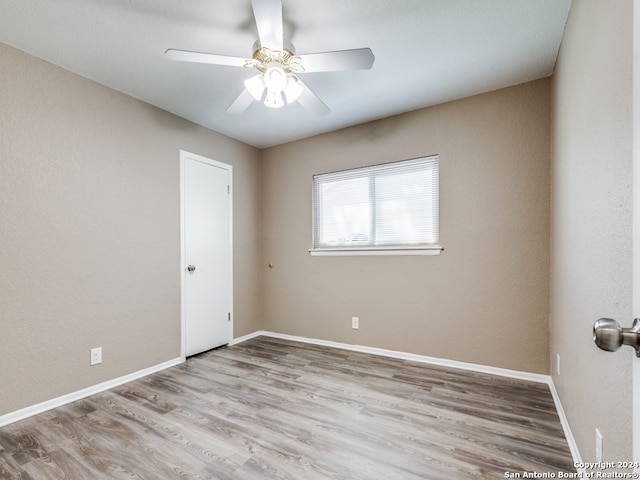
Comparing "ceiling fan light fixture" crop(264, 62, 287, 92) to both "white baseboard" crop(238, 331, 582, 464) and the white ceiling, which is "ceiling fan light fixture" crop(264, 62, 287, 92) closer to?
the white ceiling

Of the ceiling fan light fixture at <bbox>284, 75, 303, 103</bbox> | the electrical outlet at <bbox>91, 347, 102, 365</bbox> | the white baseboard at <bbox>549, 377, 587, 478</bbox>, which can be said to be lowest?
the white baseboard at <bbox>549, 377, 587, 478</bbox>

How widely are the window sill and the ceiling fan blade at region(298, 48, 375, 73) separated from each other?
5.96ft

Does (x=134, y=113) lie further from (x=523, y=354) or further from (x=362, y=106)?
(x=523, y=354)

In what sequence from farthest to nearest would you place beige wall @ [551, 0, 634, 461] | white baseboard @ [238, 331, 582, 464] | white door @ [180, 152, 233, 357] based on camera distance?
1. white door @ [180, 152, 233, 357]
2. white baseboard @ [238, 331, 582, 464]
3. beige wall @ [551, 0, 634, 461]

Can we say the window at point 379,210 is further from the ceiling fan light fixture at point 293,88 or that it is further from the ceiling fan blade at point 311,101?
the ceiling fan light fixture at point 293,88

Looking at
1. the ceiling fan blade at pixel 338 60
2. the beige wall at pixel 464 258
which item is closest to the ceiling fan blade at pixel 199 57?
the ceiling fan blade at pixel 338 60

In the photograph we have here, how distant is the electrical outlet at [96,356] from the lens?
96.1 inches

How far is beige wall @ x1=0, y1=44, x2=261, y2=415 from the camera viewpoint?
2.06 metres

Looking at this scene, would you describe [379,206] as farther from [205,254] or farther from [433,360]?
[205,254]

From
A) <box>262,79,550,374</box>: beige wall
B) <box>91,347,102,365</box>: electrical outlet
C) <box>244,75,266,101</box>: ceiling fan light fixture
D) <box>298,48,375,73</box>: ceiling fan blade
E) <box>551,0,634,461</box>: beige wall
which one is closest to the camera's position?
<box>551,0,634,461</box>: beige wall

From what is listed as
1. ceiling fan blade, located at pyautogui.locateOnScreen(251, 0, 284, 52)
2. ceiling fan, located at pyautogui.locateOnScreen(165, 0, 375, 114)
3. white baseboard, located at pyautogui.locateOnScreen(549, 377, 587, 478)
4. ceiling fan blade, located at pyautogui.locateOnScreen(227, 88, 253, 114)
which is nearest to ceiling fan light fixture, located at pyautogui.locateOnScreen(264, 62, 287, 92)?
ceiling fan, located at pyautogui.locateOnScreen(165, 0, 375, 114)

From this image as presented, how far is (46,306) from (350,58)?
2638mm

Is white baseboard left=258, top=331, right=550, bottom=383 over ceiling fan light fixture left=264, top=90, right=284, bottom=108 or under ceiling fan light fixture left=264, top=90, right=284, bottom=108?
under

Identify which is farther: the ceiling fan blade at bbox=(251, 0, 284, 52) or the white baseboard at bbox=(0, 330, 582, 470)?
the white baseboard at bbox=(0, 330, 582, 470)
